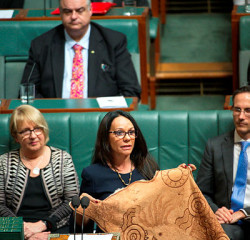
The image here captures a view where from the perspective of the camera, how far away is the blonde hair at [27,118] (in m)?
2.89

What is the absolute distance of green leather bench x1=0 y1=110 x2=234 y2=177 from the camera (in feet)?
10.3

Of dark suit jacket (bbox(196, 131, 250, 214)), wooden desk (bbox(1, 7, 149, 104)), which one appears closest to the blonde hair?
dark suit jacket (bbox(196, 131, 250, 214))

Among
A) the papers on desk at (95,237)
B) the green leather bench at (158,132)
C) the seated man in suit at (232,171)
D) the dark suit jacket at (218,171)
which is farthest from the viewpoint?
the green leather bench at (158,132)

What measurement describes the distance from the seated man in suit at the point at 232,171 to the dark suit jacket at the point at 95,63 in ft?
3.46

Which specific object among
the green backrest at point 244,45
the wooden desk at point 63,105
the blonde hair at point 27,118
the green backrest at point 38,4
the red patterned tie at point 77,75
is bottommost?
the blonde hair at point 27,118

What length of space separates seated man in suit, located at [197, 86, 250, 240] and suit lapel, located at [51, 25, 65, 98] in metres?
1.27

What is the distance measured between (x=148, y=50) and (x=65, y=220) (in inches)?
75.9

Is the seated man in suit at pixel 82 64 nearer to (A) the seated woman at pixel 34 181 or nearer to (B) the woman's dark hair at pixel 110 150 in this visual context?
(A) the seated woman at pixel 34 181

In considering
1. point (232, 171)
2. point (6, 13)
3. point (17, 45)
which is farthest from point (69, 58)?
point (232, 171)

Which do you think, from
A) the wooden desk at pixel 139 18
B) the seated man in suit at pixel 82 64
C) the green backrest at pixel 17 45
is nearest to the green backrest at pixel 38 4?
the wooden desk at pixel 139 18

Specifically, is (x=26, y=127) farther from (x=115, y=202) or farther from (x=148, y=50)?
(x=148, y=50)

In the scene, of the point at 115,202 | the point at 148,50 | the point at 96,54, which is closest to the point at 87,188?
the point at 115,202

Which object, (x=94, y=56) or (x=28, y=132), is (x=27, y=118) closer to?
(x=28, y=132)

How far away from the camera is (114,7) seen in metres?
4.52
